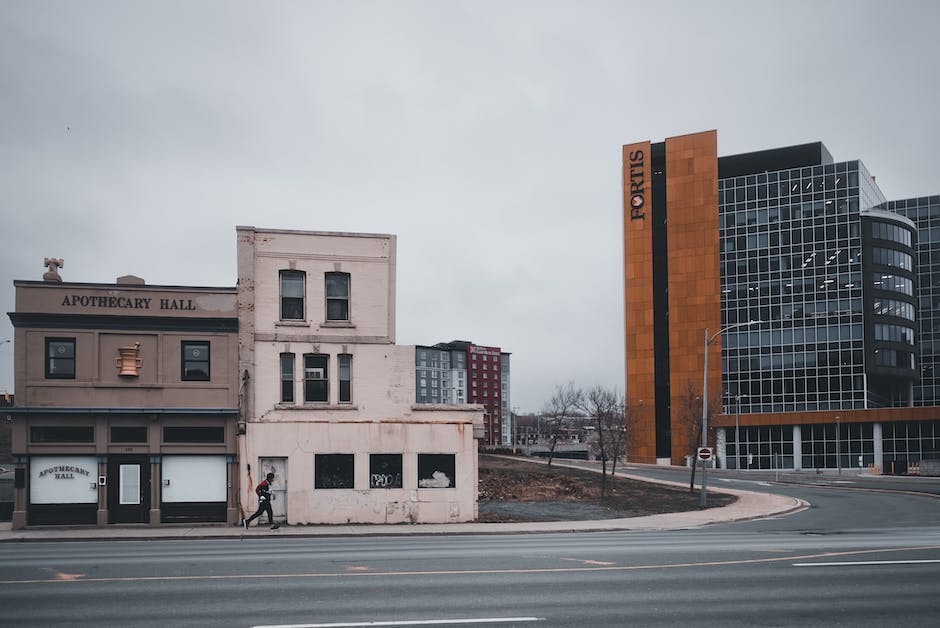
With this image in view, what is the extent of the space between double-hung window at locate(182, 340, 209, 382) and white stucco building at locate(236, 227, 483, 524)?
1.34 metres

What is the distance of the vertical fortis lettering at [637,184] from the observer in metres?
106

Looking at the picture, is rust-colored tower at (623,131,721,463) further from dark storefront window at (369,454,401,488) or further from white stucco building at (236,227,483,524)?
dark storefront window at (369,454,401,488)

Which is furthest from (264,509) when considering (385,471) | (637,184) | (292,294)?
(637,184)

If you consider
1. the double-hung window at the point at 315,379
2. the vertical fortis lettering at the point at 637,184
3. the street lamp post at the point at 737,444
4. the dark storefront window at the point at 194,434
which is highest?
the vertical fortis lettering at the point at 637,184

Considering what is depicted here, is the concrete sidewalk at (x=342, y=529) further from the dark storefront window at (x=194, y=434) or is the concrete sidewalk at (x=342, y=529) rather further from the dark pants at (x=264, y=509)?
the dark storefront window at (x=194, y=434)

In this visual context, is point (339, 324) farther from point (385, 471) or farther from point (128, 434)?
point (128, 434)

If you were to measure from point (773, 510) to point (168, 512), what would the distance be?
84.9 feet


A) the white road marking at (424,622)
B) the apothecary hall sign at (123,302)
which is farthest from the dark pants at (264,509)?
the white road marking at (424,622)

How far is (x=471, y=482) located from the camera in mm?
31234

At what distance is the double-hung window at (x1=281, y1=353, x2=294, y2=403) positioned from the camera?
30719mm

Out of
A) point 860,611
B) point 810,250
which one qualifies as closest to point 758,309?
point 810,250

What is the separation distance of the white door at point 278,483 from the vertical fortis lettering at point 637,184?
8353 cm

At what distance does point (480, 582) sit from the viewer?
1582cm

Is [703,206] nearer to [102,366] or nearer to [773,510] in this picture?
[773,510]
